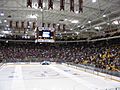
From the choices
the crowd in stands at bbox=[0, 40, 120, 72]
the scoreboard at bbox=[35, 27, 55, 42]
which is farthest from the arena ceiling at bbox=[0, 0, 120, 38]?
the crowd in stands at bbox=[0, 40, 120, 72]

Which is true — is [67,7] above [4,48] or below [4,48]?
above

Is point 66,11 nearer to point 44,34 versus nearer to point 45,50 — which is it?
point 44,34

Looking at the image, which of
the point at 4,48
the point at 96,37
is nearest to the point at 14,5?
the point at 96,37

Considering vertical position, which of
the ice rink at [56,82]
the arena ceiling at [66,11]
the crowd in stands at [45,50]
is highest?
the arena ceiling at [66,11]

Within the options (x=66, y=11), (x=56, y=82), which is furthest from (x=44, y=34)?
(x=66, y=11)

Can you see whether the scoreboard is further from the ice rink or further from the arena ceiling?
the ice rink

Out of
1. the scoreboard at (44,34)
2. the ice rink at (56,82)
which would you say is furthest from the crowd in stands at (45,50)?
the scoreboard at (44,34)

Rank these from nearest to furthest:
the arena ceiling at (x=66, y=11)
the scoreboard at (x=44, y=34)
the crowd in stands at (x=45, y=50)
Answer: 1. the scoreboard at (x=44, y=34)
2. the arena ceiling at (x=66, y=11)
3. the crowd in stands at (x=45, y=50)

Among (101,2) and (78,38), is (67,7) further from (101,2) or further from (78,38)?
(78,38)

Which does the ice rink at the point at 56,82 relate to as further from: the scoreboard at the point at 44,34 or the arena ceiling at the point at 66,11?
the arena ceiling at the point at 66,11

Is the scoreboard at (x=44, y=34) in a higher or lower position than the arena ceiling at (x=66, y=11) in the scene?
lower

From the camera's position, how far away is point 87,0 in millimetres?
17203

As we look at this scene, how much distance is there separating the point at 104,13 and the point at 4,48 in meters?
28.2

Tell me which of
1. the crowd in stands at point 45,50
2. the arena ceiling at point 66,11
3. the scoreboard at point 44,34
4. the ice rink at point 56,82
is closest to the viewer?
the ice rink at point 56,82
